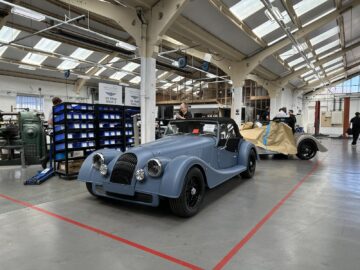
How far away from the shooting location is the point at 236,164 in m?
4.64

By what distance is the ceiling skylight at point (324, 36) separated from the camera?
40.7 feet

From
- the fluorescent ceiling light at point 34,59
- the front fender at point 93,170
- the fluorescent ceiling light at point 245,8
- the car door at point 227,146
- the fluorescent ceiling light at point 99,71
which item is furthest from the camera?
the fluorescent ceiling light at point 99,71

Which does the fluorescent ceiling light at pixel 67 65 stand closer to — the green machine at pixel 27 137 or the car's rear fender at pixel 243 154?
the green machine at pixel 27 137

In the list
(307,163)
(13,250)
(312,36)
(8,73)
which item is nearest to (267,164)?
(307,163)

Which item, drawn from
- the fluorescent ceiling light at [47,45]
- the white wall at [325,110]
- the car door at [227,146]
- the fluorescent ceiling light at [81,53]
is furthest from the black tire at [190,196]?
the white wall at [325,110]

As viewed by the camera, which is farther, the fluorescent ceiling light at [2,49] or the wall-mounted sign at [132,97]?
the fluorescent ceiling light at [2,49]

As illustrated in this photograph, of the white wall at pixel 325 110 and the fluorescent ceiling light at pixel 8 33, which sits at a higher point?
the fluorescent ceiling light at pixel 8 33

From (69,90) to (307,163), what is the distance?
18.1 meters

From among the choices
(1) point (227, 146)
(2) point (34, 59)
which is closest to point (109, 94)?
(1) point (227, 146)

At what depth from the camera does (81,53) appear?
14297mm

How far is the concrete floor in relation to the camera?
6.57 feet

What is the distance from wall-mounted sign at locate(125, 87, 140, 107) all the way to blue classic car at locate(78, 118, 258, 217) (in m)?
3.13

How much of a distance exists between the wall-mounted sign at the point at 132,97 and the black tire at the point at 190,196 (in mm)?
4344

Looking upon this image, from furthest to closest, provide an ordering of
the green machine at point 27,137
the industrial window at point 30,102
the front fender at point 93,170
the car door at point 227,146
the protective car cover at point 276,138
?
the industrial window at point 30,102 < the protective car cover at point 276,138 < the green machine at point 27,137 < the car door at point 227,146 < the front fender at point 93,170
